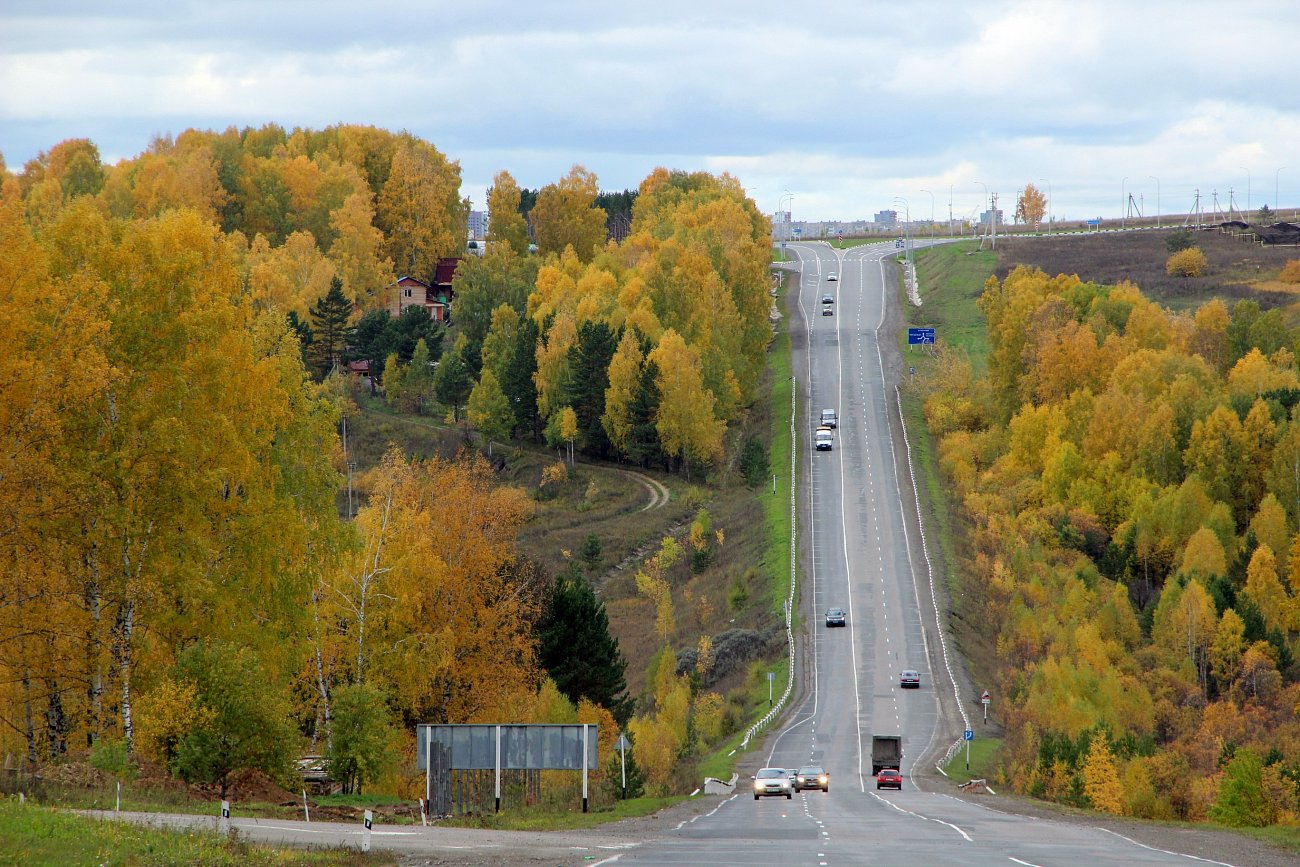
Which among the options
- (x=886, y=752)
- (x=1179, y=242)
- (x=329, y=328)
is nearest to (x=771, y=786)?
(x=886, y=752)

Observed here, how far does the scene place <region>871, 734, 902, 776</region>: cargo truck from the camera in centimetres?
6000

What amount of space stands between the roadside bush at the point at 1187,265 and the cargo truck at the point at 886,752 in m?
127

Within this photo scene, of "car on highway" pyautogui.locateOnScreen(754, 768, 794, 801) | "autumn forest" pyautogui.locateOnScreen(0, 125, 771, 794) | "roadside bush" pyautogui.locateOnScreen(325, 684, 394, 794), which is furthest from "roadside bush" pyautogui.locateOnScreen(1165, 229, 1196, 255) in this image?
"roadside bush" pyautogui.locateOnScreen(325, 684, 394, 794)

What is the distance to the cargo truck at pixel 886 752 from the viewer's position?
6000cm

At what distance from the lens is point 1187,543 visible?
315ft

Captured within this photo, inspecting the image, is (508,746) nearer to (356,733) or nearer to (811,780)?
(356,733)

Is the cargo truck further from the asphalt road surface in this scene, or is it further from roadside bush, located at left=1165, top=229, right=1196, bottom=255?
roadside bush, located at left=1165, top=229, right=1196, bottom=255

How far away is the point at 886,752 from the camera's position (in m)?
60.2

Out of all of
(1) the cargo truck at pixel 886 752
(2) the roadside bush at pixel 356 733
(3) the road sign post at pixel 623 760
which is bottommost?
(1) the cargo truck at pixel 886 752

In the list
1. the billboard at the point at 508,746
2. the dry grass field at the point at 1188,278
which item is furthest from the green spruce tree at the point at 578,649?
the dry grass field at the point at 1188,278

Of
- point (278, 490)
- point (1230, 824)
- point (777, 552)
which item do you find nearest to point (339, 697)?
point (278, 490)

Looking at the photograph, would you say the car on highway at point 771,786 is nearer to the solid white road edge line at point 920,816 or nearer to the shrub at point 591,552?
the solid white road edge line at point 920,816

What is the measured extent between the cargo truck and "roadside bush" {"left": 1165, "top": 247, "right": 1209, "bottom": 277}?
127285 millimetres

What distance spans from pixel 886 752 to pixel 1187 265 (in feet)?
421
